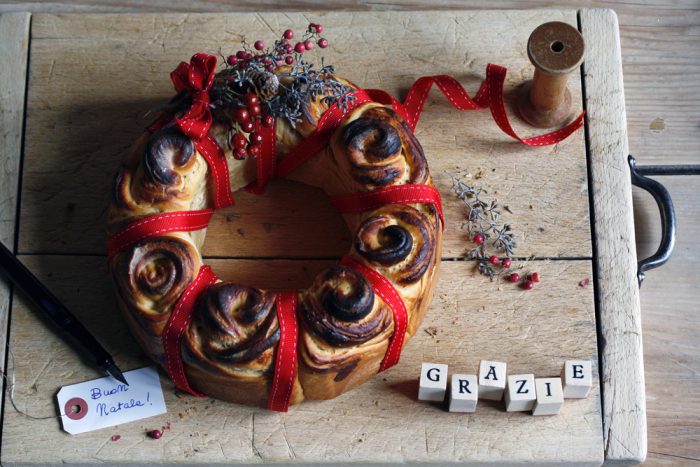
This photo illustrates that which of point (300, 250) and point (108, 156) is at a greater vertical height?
point (108, 156)

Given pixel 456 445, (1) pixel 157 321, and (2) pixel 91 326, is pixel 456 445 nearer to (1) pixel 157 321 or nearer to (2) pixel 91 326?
(1) pixel 157 321

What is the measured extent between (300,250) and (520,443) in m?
0.55

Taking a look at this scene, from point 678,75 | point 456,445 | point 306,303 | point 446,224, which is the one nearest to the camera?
point 306,303

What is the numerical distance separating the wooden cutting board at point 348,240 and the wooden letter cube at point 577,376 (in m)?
0.06

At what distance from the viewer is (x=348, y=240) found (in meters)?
1.95

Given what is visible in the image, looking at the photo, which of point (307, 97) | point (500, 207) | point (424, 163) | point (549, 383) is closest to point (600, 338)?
point (549, 383)

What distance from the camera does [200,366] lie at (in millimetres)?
1721

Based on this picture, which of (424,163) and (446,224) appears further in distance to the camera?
(446,224)

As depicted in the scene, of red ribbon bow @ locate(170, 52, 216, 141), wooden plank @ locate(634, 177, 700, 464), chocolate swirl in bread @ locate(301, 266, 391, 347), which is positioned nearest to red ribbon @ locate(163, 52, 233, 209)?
red ribbon bow @ locate(170, 52, 216, 141)

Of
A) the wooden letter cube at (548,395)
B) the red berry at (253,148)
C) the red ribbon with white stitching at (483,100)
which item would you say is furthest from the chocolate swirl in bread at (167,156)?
the wooden letter cube at (548,395)

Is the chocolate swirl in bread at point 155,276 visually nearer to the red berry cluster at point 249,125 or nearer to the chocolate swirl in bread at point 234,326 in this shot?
the chocolate swirl in bread at point 234,326

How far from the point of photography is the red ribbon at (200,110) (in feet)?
5.79

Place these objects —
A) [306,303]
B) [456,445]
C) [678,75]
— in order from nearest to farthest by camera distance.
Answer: [306,303], [456,445], [678,75]

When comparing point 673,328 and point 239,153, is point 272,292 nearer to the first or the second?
point 239,153
